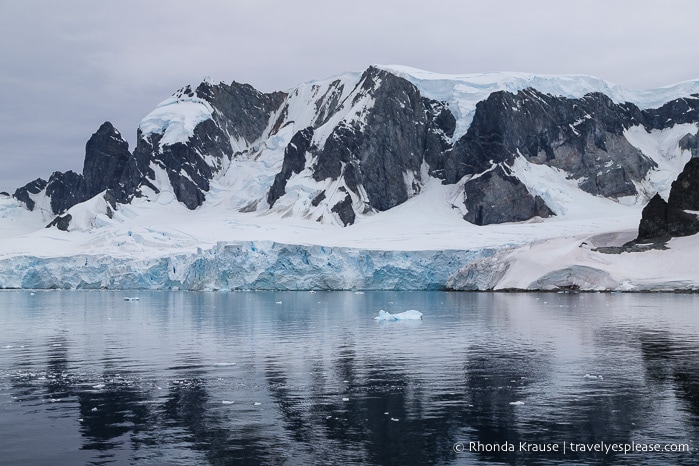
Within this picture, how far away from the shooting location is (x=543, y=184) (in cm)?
16325

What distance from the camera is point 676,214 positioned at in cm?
10000

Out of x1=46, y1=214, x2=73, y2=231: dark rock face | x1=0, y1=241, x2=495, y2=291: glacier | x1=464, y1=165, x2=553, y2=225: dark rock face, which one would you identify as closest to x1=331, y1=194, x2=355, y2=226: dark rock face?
x1=464, y1=165, x2=553, y2=225: dark rock face

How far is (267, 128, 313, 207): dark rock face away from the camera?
17350cm

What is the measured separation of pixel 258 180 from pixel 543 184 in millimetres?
65220

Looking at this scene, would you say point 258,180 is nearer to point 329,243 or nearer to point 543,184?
point 543,184

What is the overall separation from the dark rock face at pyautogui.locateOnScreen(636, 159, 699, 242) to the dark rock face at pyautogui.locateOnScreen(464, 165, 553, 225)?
51.1 m

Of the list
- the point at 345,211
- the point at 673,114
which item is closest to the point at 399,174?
the point at 345,211

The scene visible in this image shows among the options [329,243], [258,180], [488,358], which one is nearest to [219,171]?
[258,180]

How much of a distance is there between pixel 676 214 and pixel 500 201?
194 ft

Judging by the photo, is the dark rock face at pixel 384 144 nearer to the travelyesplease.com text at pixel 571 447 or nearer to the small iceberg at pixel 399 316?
the small iceberg at pixel 399 316

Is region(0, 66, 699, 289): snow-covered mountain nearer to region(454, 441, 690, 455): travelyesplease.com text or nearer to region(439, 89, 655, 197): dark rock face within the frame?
region(439, 89, 655, 197): dark rock face

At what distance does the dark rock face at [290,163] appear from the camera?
173500 millimetres

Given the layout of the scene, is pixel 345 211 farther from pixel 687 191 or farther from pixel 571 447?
pixel 571 447

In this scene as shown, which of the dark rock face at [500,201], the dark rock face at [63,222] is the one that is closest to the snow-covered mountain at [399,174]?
the dark rock face at [500,201]
